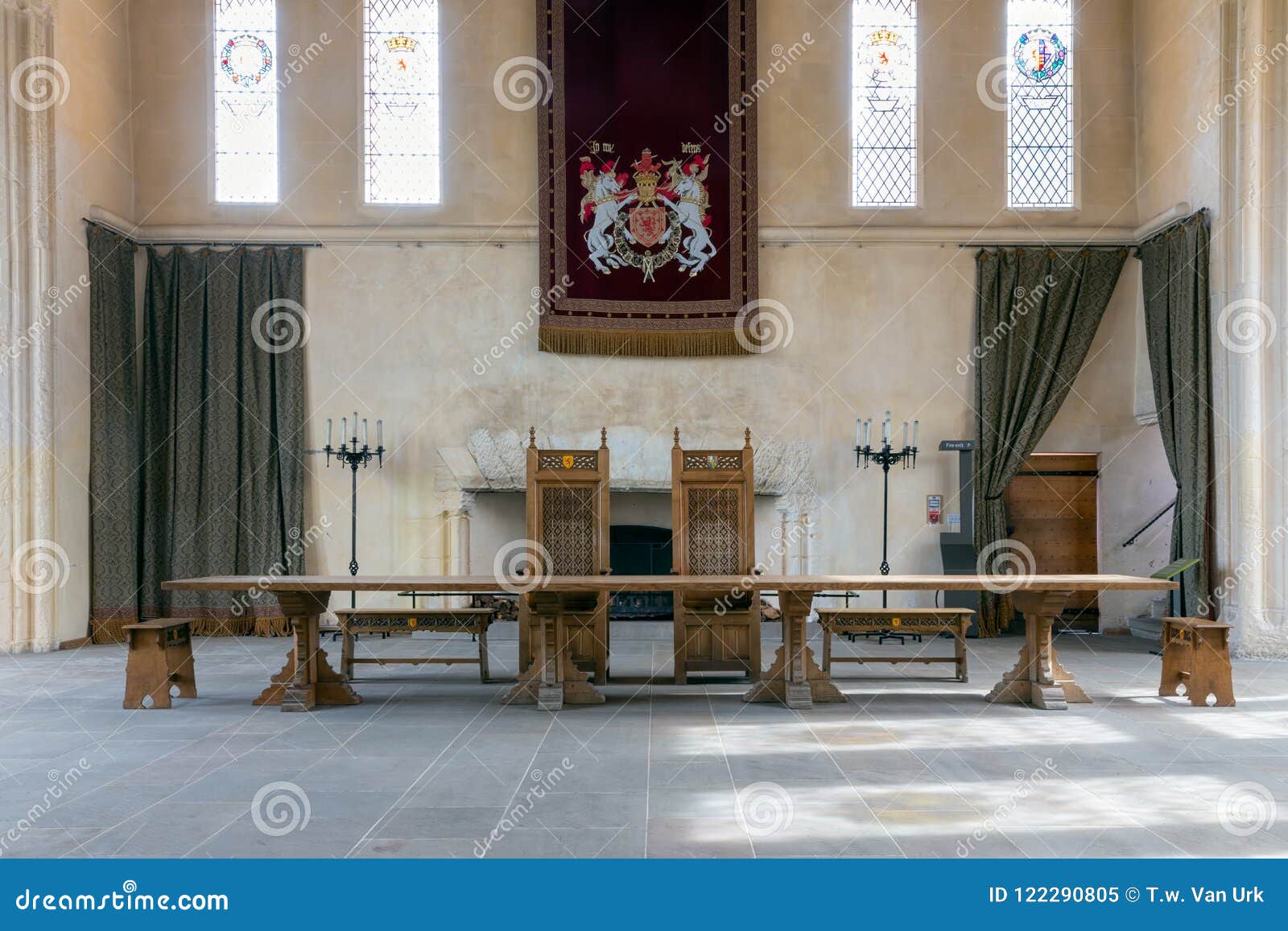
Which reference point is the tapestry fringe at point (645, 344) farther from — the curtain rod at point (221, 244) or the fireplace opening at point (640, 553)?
the curtain rod at point (221, 244)

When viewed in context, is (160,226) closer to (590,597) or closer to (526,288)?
(526,288)

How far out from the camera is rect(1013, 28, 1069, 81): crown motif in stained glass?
31.9 feet

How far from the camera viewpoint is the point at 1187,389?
8.31 metres

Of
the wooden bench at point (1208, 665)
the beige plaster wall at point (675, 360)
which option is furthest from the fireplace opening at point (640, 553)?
the wooden bench at point (1208, 665)

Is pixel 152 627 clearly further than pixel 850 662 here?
No

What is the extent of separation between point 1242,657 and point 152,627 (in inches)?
A: 289

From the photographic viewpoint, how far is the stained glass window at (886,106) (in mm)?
9711

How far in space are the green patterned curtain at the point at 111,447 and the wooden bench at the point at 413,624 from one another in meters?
3.31

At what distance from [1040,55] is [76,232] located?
8.70 metres

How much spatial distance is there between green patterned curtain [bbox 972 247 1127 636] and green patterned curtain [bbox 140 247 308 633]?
6.19m

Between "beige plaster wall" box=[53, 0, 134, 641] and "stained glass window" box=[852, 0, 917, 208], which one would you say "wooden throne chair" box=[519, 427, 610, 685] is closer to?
"beige plaster wall" box=[53, 0, 134, 641]

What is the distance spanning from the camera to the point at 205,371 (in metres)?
9.31

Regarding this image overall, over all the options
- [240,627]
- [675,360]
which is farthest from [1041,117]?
[240,627]

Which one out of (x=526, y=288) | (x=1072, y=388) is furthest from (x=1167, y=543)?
(x=526, y=288)
